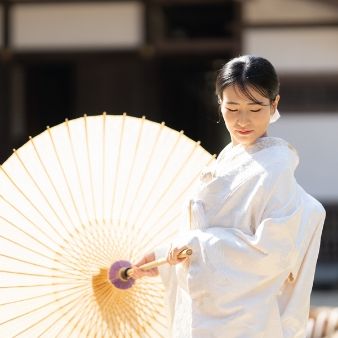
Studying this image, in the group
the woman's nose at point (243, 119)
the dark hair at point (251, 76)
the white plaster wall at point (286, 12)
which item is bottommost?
the woman's nose at point (243, 119)

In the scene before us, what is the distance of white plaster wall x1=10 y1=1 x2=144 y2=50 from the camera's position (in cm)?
1048

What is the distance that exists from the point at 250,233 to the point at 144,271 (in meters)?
0.51

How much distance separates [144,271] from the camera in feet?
10.8

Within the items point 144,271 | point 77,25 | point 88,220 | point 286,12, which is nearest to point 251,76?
point 144,271

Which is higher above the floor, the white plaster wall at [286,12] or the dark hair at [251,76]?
the white plaster wall at [286,12]

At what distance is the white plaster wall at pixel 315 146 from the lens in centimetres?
1037

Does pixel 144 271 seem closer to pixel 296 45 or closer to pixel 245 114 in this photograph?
pixel 245 114

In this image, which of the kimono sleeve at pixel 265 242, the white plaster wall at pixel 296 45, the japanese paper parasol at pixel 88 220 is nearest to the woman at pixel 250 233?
the kimono sleeve at pixel 265 242

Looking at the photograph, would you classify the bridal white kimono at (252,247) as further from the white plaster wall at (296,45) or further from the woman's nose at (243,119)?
the white plaster wall at (296,45)

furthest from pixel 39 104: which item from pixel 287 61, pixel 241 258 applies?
pixel 241 258

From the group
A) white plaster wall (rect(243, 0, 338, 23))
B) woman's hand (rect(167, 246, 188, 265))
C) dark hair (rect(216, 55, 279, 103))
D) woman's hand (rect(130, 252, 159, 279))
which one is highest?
white plaster wall (rect(243, 0, 338, 23))

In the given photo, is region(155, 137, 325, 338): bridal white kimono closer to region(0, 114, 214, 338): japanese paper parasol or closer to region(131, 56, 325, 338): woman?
region(131, 56, 325, 338): woman

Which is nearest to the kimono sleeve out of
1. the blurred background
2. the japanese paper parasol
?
the japanese paper parasol

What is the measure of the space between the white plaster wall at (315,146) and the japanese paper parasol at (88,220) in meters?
6.79
